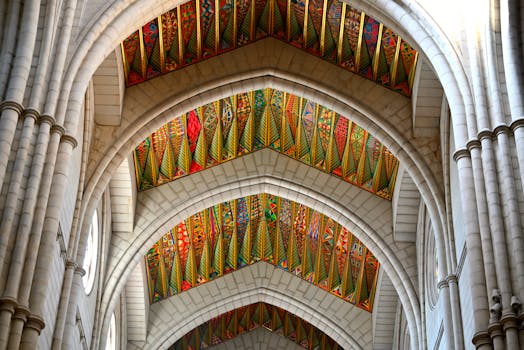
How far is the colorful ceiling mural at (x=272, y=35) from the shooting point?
18.6 meters

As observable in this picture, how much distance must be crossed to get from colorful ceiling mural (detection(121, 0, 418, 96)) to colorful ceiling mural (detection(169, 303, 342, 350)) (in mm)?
9008

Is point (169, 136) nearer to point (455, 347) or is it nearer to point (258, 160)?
point (258, 160)

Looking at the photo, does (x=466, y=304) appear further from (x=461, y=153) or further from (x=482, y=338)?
(x=482, y=338)

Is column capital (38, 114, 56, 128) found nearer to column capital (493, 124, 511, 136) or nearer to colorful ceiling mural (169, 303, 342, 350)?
column capital (493, 124, 511, 136)

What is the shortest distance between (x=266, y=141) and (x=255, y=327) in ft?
22.7

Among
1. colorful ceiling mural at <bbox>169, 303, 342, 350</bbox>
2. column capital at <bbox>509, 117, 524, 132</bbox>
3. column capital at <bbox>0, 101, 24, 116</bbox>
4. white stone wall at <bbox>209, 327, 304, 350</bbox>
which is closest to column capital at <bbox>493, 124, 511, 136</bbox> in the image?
column capital at <bbox>509, 117, 524, 132</bbox>

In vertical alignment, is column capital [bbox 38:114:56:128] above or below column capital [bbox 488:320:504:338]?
above

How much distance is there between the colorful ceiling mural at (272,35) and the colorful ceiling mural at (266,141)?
5.41 feet

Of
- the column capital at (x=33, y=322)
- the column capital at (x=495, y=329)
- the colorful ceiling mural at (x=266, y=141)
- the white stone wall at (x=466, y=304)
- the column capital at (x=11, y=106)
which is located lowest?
the column capital at (x=33, y=322)

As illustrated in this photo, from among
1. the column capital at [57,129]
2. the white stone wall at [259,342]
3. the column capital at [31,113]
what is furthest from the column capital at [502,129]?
the white stone wall at [259,342]

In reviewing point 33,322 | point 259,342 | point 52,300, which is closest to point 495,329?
point 33,322

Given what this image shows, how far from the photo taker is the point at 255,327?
87.4ft

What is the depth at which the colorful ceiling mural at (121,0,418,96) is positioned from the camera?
18.6 meters

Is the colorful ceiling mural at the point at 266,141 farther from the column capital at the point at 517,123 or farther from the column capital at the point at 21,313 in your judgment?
the column capital at the point at 21,313
